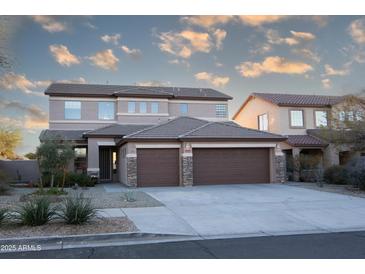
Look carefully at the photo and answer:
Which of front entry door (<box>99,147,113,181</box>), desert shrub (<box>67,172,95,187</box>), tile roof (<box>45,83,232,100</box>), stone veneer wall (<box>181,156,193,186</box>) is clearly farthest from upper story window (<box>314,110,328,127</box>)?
desert shrub (<box>67,172,95,187</box>)

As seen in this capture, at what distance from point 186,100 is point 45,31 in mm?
17107

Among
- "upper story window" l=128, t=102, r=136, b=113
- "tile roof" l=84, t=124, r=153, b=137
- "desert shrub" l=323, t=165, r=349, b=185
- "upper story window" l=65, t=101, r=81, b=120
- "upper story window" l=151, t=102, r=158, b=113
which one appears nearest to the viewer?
"desert shrub" l=323, t=165, r=349, b=185

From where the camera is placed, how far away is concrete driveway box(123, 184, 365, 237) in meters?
9.91

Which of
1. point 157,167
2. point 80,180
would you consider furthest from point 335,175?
point 80,180

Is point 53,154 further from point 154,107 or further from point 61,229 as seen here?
point 154,107

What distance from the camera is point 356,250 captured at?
7.60 m

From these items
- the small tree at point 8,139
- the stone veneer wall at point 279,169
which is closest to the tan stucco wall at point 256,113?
the stone veneer wall at point 279,169

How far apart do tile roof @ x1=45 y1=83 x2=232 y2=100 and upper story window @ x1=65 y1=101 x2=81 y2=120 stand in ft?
2.46

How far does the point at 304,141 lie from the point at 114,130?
48.7 ft

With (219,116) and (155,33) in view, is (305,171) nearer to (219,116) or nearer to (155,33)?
(219,116)

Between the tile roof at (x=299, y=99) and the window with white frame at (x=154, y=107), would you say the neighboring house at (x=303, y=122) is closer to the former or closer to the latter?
the tile roof at (x=299, y=99)

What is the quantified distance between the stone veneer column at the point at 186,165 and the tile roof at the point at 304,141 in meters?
9.89

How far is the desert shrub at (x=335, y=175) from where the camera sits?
23.5 metres

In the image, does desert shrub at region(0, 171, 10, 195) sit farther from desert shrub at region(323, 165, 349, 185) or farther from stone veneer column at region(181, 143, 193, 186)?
desert shrub at region(323, 165, 349, 185)
